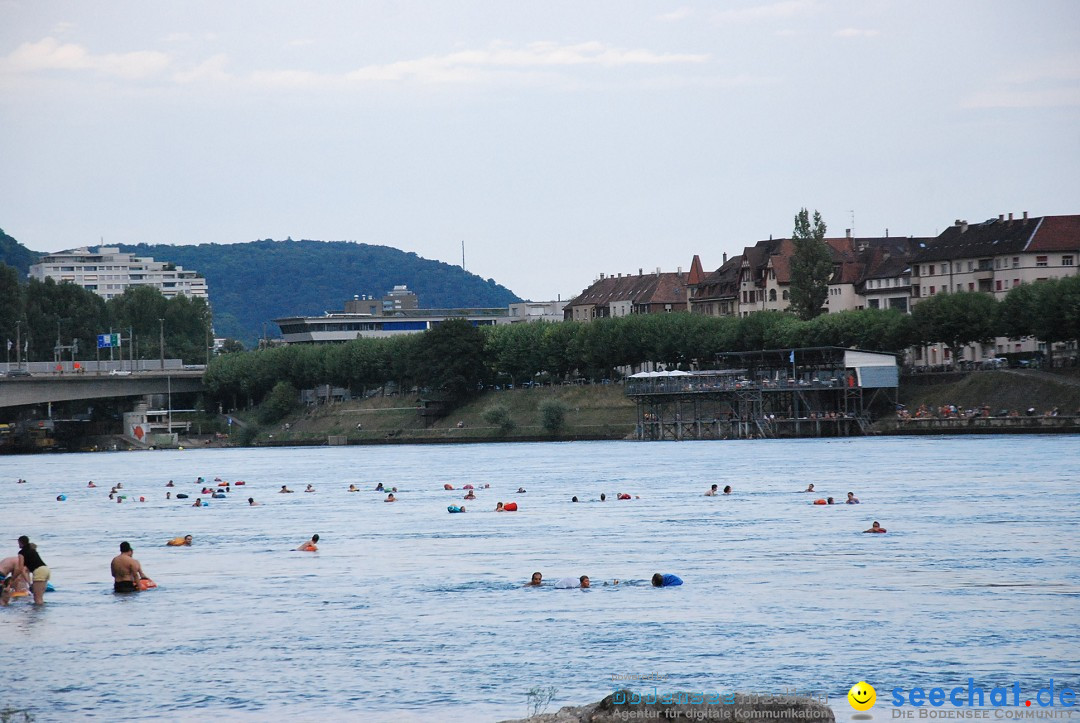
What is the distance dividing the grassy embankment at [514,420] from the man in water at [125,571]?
121 metres

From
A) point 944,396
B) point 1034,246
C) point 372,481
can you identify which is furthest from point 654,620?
point 1034,246

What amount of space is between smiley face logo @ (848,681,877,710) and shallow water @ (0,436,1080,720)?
459mm

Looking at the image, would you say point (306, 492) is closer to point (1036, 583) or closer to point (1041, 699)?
point (1036, 583)

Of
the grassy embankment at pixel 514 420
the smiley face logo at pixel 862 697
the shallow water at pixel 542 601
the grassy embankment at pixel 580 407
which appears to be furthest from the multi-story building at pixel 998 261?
the smiley face logo at pixel 862 697

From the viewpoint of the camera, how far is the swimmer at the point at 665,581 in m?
45.1

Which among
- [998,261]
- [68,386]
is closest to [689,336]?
[998,261]

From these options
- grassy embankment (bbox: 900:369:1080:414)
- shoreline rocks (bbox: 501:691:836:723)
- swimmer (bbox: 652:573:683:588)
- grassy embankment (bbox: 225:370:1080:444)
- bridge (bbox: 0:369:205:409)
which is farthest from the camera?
bridge (bbox: 0:369:205:409)

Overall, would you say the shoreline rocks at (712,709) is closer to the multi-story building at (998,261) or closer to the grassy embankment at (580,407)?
the grassy embankment at (580,407)

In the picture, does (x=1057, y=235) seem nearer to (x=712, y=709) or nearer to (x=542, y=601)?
(x=542, y=601)

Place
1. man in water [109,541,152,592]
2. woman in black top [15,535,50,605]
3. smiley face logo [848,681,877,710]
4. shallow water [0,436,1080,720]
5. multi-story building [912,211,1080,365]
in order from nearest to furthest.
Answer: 1. smiley face logo [848,681,877,710]
2. shallow water [0,436,1080,720]
3. woman in black top [15,535,50,605]
4. man in water [109,541,152,592]
5. multi-story building [912,211,1080,365]

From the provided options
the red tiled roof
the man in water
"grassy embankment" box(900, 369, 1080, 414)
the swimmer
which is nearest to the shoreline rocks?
the swimmer

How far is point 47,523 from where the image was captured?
78.2 m

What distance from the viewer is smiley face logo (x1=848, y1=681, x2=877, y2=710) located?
28.2m

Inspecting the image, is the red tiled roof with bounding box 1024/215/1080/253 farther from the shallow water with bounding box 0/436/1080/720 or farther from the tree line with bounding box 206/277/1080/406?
the shallow water with bounding box 0/436/1080/720
